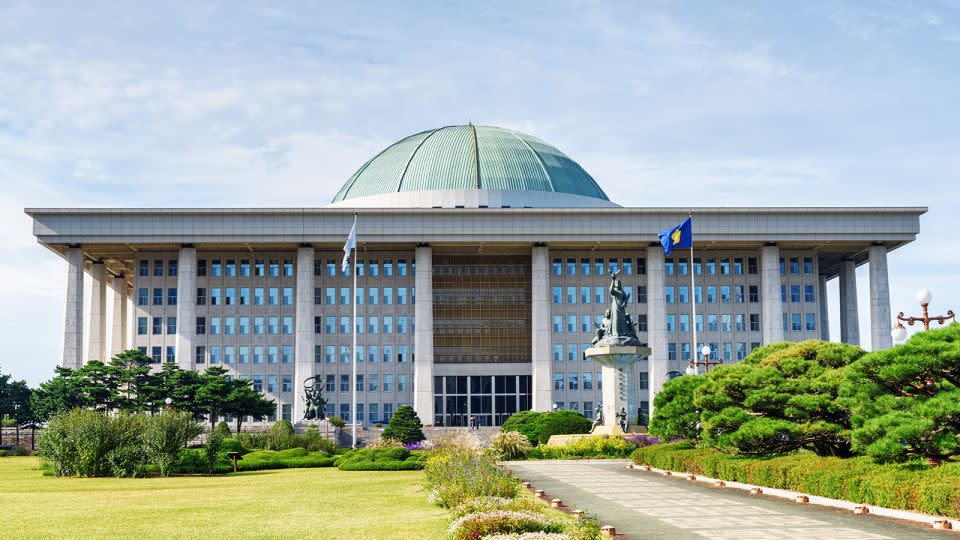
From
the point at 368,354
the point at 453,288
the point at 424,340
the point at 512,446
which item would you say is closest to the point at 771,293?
the point at 453,288

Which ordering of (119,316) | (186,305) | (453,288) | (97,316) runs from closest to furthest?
(186,305) < (97,316) < (453,288) < (119,316)

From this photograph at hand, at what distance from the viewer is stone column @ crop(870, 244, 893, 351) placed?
3565 inches

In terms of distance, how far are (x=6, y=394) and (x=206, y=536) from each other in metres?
72.3

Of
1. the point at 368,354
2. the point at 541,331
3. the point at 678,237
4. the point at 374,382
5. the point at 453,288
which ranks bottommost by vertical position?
the point at 374,382

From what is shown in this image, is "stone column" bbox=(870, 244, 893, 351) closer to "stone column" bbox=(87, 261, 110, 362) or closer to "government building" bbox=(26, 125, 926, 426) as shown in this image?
"government building" bbox=(26, 125, 926, 426)

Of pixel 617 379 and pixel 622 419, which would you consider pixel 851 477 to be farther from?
pixel 622 419

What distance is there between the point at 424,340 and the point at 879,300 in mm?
40985

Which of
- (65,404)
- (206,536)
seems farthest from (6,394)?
(206,536)

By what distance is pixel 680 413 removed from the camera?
4175 centimetres

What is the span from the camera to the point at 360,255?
98.2 m

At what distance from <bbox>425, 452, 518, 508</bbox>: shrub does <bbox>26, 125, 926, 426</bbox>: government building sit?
209 ft

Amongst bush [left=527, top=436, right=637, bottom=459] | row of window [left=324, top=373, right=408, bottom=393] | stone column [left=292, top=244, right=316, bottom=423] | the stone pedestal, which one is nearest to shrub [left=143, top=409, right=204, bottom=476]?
bush [left=527, top=436, right=637, bottom=459]

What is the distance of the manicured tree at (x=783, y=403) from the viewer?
3038 cm

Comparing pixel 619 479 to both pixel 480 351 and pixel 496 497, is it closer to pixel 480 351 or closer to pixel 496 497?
pixel 496 497
